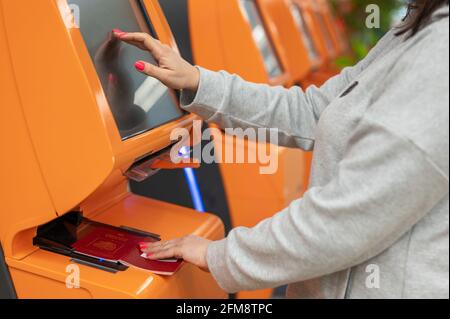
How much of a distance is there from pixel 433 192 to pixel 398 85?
0.17 m

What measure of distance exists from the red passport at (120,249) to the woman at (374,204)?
0.11 ft

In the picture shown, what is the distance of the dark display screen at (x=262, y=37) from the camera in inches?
91.3

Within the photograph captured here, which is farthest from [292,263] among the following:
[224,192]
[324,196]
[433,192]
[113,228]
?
[224,192]

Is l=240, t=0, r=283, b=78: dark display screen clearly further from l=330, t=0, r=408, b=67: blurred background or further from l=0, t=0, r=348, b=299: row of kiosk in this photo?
l=330, t=0, r=408, b=67: blurred background

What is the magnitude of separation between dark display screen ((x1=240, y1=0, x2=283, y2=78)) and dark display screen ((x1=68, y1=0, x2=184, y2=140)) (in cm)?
120

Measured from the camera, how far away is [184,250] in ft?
3.17

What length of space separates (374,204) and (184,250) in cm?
41

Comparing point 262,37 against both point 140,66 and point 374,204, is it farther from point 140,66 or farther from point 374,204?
point 374,204

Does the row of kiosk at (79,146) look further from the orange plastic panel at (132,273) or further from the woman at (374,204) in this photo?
the woman at (374,204)

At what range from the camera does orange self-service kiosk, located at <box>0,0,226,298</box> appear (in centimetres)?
90

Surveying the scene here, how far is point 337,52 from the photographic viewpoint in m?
4.60

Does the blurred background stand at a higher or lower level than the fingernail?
lower

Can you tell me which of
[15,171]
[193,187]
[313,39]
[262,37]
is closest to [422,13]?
[15,171]

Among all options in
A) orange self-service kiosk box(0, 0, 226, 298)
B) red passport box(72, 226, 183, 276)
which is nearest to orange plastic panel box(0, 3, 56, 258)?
orange self-service kiosk box(0, 0, 226, 298)
